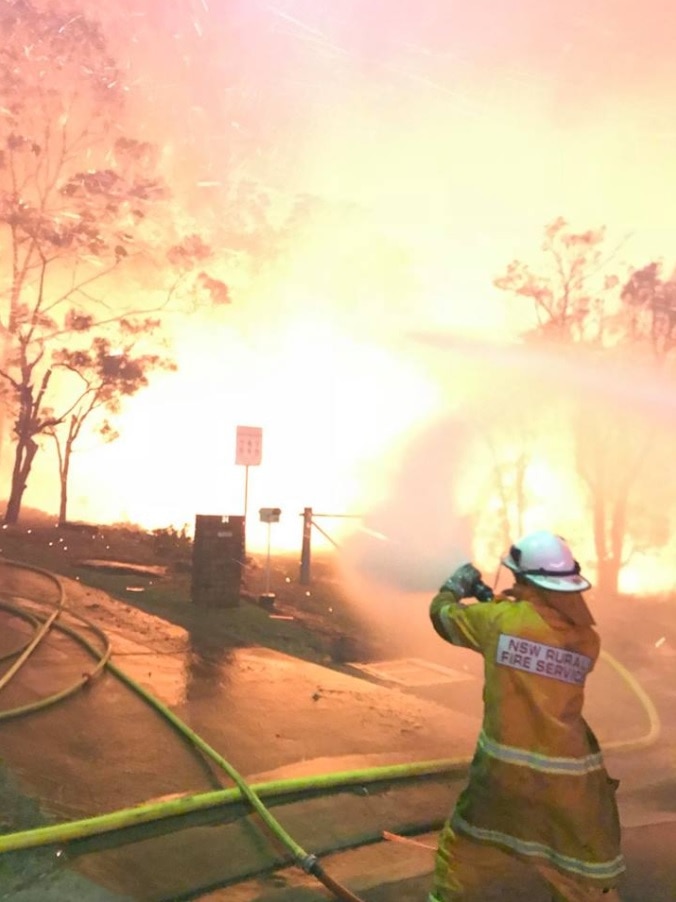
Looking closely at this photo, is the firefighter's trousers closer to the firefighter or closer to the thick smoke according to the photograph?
the firefighter

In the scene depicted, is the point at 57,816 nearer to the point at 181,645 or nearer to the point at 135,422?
the point at 181,645

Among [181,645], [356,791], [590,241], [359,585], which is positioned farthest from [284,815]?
[590,241]

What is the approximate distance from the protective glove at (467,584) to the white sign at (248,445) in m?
7.07

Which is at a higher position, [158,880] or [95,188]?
[95,188]

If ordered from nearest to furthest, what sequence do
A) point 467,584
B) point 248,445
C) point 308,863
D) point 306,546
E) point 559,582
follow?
point 559,582 < point 467,584 < point 308,863 < point 248,445 < point 306,546

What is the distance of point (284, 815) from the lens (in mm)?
4309

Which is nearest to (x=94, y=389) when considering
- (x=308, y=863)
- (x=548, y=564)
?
(x=308, y=863)

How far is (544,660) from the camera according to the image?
2.88 meters

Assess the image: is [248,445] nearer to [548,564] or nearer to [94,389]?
[94,389]

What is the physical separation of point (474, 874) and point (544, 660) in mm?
A: 853

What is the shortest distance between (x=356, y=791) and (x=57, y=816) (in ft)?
5.63

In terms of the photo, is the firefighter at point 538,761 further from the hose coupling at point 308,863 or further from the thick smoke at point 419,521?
the thick smoke at point 419,521

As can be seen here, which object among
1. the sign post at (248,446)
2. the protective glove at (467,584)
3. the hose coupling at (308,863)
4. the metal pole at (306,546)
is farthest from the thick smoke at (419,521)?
the protective glove at (467,584)

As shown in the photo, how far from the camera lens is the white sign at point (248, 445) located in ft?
33.4
